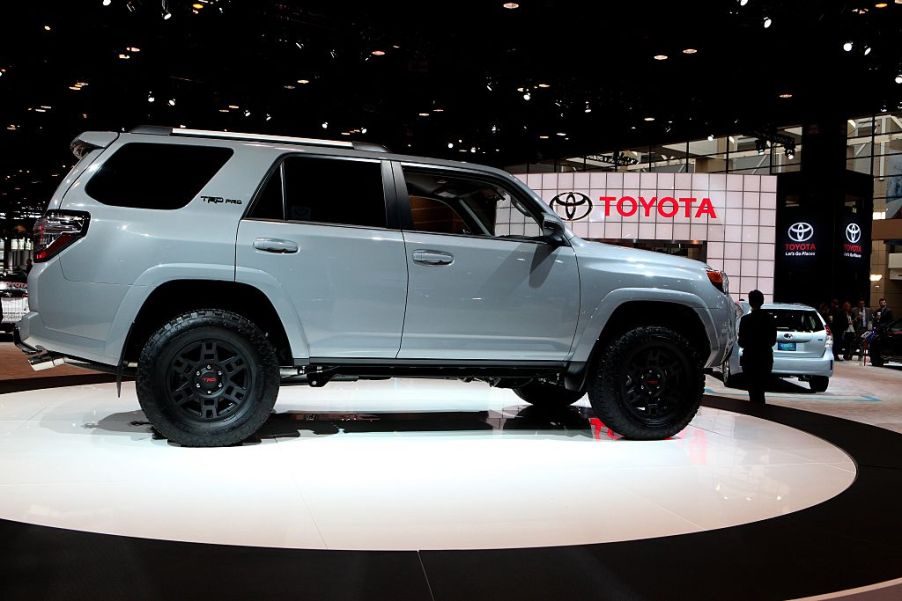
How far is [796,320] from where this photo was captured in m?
12.3

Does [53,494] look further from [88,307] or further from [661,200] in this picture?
[661,200]

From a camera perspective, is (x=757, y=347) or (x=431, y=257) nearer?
(x=431, y=257)

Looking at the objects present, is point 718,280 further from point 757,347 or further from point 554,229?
point 757,347

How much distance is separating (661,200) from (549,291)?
59.6 ft

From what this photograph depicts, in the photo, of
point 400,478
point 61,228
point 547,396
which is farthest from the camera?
point 547,396

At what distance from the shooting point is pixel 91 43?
18.5 m

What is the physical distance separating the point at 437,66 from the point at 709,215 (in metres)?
8.27

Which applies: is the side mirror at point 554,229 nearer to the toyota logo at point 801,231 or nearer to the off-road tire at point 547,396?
the off-road tire at point 547,396

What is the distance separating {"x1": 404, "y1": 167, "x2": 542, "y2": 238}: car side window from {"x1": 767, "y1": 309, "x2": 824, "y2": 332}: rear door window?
8079 millimetres

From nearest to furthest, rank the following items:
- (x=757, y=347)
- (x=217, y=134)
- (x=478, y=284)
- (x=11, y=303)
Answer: (x=217, y=134), (x=478, y=284), (x=757, y=347), (x=11, y=303)

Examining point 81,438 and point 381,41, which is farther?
point 381,41

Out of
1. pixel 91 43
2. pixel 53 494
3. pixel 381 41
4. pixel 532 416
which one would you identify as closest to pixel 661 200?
pixel 381 41

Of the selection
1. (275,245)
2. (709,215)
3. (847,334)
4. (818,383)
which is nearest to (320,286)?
(275,245)

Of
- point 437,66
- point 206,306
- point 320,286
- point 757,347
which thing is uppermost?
point 437,66
